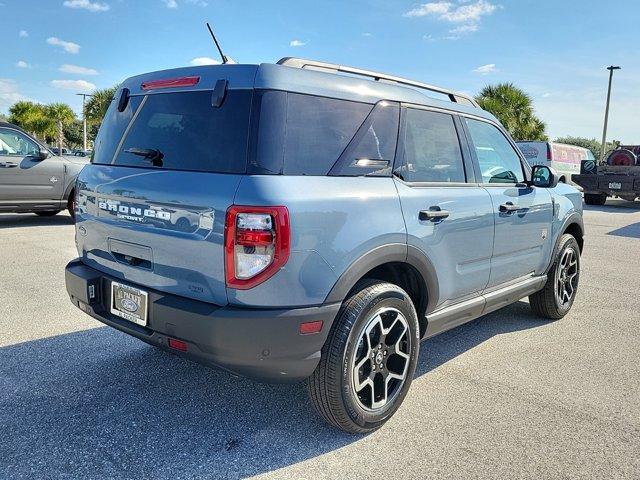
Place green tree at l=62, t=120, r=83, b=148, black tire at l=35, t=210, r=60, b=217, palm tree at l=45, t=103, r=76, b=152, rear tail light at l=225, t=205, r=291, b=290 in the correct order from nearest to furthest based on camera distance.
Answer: rear tail light at l=225, t=205, r=291, b=290
black tire at l=35, t=210, r=60, b=217
palm tree at l=45, t=103, r=76, b=152
green tree at l=62, t=120, r=83, b=148

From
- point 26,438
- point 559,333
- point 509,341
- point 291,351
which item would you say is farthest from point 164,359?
point 559,333

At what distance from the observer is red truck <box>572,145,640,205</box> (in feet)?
51.4

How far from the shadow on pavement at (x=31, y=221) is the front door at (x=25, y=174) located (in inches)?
21.1

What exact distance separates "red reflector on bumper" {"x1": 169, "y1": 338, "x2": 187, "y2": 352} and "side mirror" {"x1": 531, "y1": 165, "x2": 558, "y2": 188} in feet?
9.86

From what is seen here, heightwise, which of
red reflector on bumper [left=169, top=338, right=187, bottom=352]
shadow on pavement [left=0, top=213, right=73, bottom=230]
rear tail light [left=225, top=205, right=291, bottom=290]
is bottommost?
shadow on pavement [left=0, top=213, right=73, bottom=230]

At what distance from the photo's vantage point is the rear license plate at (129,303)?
98.7 inches

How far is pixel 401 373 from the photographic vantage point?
2828 mm

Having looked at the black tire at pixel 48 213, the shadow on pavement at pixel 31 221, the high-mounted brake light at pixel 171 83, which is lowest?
the shadow on pavement at pixel 31 221

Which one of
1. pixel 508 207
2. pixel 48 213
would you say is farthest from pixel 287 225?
pixel 48 213

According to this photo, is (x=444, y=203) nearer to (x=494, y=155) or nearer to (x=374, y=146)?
(x=374, y=146)

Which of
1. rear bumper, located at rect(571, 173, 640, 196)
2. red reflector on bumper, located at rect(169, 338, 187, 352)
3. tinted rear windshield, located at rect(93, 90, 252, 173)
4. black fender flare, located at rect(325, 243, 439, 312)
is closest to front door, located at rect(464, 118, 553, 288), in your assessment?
black fender flare, located at rect(325, 243, 439, 312)

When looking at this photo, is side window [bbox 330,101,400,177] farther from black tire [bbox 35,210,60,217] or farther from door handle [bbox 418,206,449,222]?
black tire [bbox 35,210,60,217]

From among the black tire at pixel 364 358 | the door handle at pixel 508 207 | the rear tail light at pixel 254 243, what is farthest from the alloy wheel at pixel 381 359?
the door handle at pixel 508 207

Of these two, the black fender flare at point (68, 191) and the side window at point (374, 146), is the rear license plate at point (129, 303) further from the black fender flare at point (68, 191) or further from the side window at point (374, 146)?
the black fender flare at point (68, 191)
